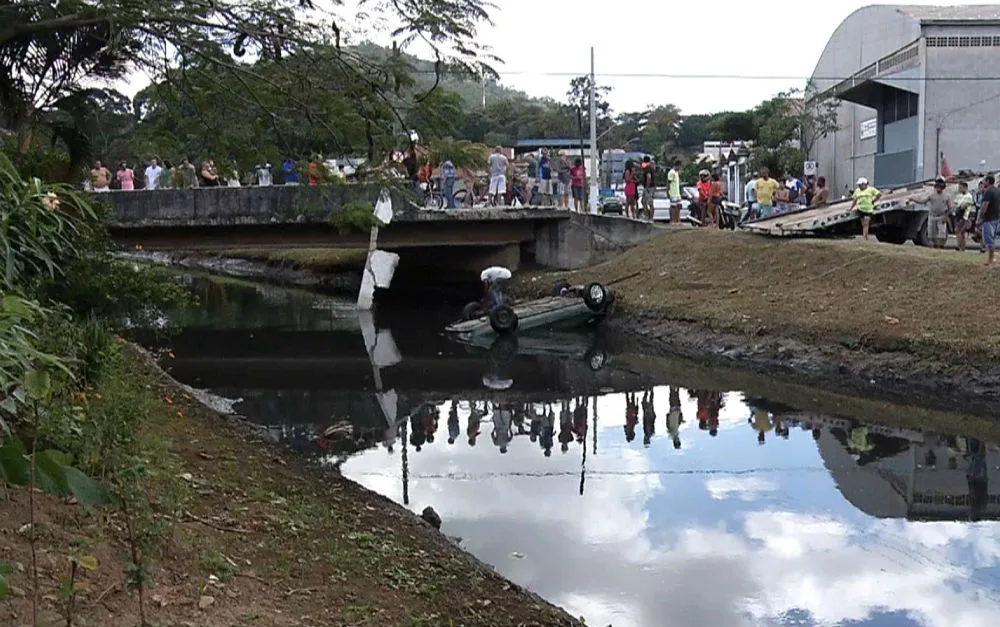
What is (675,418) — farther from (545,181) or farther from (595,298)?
(545,181)

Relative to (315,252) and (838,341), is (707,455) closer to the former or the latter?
(838,341)

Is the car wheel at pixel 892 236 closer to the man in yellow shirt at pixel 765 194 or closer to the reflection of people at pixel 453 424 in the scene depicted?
the man in yellow shirt at pixel 765 194

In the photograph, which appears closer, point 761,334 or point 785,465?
point 785,465

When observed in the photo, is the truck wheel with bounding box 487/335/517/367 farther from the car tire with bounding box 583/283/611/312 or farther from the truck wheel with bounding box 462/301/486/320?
the car tire with bounding box 583/283/611/312

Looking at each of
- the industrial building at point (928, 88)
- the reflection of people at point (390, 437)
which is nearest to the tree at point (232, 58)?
the reflection of people at point (390, 437)

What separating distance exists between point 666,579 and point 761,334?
1104 cm

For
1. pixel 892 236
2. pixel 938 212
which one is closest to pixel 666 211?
pixel 892 236

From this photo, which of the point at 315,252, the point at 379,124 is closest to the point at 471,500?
the point at 379,124

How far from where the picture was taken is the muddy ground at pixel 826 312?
15.8m

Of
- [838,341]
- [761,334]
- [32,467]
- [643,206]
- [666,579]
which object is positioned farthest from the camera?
[643,206]

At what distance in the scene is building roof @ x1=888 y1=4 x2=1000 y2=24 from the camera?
33562 millimetres

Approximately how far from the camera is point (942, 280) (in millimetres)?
18516

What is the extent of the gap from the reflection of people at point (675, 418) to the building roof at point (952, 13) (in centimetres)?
2218

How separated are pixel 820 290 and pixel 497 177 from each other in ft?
35.2
